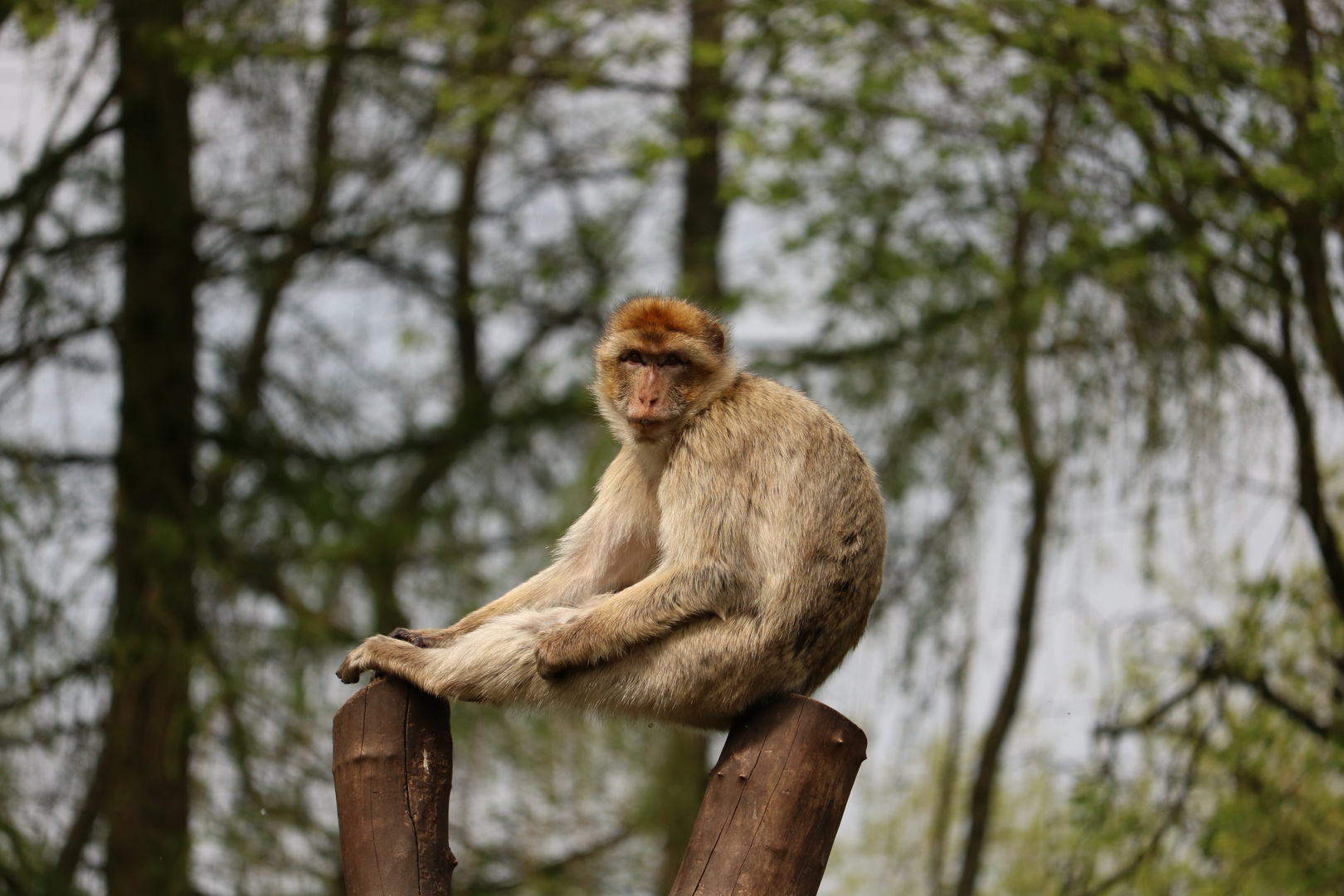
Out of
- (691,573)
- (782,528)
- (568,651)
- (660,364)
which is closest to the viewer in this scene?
(568,651)

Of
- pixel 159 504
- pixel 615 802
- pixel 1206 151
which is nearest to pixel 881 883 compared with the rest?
pixel 615 802

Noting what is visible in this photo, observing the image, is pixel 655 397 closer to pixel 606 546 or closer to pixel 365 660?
pixel 606 546

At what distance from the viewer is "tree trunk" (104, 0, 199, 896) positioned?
713 cm

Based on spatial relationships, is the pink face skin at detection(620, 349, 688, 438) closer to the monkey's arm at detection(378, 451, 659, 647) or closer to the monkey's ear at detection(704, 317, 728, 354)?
the monkey's ear at detection(704, 317, 728, 354)

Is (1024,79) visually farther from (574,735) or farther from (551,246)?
(574,735)

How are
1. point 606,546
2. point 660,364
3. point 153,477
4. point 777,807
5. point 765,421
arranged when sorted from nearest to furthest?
point 777,807
point 765,421
point 660,364
point 606,546
point 153,477

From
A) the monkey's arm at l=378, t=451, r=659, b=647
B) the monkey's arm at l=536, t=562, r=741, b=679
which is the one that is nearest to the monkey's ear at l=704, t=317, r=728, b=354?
the monkey's arm at l=378, t=451, r=659, b=647

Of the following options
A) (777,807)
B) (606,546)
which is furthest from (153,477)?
(777,807)

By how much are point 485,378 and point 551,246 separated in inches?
46.1

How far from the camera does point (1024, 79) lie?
6.68 metres

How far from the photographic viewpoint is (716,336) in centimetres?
419

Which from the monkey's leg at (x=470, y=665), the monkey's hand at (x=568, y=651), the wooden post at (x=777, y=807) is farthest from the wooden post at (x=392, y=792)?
the wooden post at (x=777, y=807)

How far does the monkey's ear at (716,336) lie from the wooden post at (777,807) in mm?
1286

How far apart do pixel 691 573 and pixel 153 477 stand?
601cm
